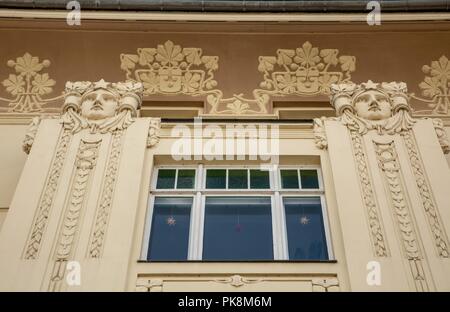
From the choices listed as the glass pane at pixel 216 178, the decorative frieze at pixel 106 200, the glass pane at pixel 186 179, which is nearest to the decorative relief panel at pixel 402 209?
the glass pane at pixel 216 178

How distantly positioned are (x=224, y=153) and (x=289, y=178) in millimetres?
798

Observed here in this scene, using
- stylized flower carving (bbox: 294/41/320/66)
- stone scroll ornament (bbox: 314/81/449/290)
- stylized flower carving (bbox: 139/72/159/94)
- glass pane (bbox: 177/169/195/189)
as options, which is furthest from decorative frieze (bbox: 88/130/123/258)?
stylized flower carving (bbox: 294/41/320/66)

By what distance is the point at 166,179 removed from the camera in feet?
23.3

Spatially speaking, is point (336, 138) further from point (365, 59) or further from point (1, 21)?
point (1, 21)

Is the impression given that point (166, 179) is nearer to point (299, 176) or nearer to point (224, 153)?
point (224, 153)

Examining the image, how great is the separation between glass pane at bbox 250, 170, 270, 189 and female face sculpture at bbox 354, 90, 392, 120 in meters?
1.41

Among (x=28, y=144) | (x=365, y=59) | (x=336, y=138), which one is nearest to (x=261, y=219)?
(x=336, y=138)

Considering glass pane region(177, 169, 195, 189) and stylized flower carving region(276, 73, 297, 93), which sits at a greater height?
stylized flower carving region(276, 73, 297, 93)

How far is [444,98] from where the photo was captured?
31.7ft

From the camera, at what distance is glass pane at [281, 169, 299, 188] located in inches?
275

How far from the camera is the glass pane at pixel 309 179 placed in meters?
6.95

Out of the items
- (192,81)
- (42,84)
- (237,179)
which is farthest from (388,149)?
(42,84)

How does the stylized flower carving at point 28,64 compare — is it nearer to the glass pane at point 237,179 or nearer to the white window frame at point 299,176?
the glass pane at point 237,179

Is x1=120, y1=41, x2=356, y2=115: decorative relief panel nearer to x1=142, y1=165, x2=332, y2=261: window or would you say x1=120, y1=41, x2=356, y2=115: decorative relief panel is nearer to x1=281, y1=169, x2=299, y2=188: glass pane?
x1=281, y1=169, x2=299, y2=188: glass pane
